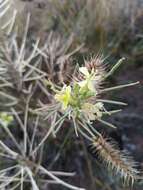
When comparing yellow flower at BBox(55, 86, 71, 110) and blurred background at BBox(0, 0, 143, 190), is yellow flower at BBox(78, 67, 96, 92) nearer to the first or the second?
yellow flower at BBox(55, 86, 71, 110)

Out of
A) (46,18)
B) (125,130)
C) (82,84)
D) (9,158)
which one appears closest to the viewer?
(82,84)

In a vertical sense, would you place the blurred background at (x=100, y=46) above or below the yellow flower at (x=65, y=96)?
above

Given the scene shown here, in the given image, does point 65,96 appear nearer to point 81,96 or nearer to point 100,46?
point 81,96

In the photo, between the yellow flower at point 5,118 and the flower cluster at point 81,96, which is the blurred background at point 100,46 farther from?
the flower cluster at point 81,96

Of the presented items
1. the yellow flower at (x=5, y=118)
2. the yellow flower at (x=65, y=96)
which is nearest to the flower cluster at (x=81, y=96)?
the yellow flower at (x=65, y=96)

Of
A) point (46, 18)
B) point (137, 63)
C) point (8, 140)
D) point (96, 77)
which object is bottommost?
point (96, 77)

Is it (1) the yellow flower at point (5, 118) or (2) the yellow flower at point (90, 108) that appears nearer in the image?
(2) the yellow flower at point (90, 108)

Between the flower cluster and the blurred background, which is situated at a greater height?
the blurred background

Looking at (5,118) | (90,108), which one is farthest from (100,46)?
(90,108)

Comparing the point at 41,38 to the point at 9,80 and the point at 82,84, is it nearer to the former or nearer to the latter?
the point at 9,80

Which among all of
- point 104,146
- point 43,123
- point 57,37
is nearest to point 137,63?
point 57,37

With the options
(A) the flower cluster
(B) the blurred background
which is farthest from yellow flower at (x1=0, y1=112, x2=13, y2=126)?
(A) the flower cluster
